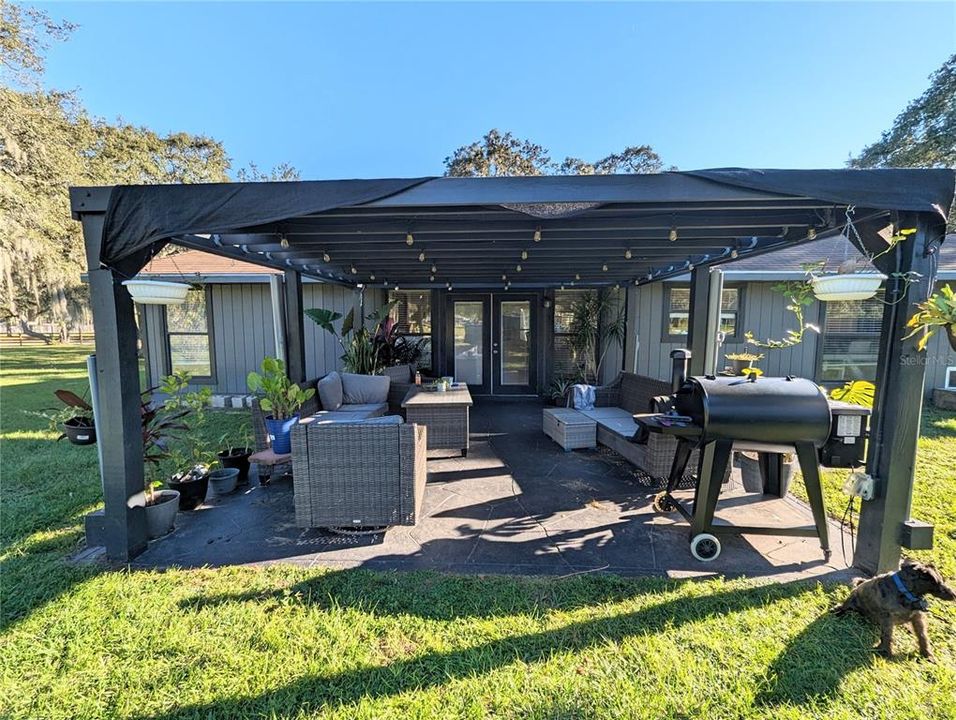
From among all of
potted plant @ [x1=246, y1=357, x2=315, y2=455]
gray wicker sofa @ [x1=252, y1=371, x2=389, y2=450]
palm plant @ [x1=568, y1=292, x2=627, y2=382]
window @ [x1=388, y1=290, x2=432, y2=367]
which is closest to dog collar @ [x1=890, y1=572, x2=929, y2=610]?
gray wicker sofa @ [x1=252, y1=371, x2=389, y2=450]

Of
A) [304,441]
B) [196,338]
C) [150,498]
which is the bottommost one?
[150,498]

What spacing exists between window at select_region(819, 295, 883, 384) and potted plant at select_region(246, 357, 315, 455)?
30.9ft

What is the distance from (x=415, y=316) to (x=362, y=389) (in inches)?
128

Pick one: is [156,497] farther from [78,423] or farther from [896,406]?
[896,406]

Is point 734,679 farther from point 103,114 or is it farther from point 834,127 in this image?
point 103,114

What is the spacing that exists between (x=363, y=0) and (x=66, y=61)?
1071 centimetres

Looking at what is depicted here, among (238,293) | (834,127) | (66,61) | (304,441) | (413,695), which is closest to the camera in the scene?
(413,695)

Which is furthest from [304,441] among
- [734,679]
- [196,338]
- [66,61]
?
[66,61]

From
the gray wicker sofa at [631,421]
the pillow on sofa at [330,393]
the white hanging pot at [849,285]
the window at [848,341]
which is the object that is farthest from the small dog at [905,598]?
the window at [848,341]

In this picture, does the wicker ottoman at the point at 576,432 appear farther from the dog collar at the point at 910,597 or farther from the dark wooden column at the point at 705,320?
the dog collar at the point at 910,597

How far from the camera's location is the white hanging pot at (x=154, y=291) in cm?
283

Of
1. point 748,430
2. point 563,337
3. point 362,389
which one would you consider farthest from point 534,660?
point 563,337

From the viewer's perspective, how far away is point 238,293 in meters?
8.03

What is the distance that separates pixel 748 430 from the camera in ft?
8.88
